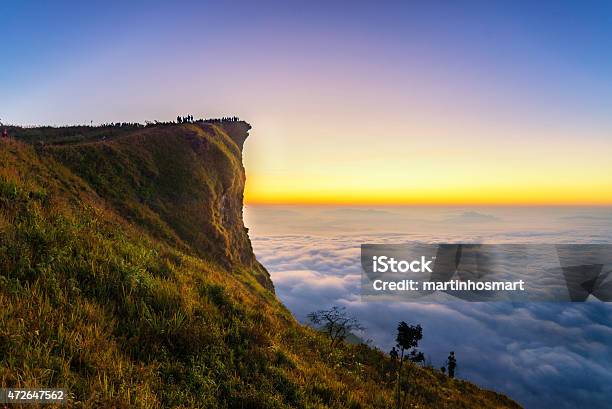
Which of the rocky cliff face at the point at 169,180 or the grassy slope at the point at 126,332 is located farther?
the rocky cliff face at the point at 169,180

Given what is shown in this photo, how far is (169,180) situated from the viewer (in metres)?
34.8

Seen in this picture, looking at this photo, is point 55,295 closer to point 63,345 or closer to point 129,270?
point 63,345

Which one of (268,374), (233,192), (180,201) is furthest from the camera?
(233,192)

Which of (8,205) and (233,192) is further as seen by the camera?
(233,192)

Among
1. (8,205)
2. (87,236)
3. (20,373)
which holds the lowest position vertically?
(20,373)

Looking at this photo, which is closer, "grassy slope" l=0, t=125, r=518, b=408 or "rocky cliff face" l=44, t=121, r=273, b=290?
"grassy slope" l=0, t=125, r=518, b=408

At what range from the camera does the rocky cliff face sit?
26016 millimetres

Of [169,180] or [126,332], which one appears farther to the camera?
[169,180]

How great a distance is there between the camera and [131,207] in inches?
1025

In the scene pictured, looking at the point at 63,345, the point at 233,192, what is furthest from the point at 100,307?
the point at 233,192

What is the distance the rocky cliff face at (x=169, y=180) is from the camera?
26.0 meters

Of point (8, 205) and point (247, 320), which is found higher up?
point (8, 205)

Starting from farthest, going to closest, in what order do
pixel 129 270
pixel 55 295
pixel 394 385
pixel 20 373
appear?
pixel 394 385 → pixel 129 270 → pixel 55 295 → pixel 20 373

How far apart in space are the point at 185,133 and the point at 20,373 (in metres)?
43.1
